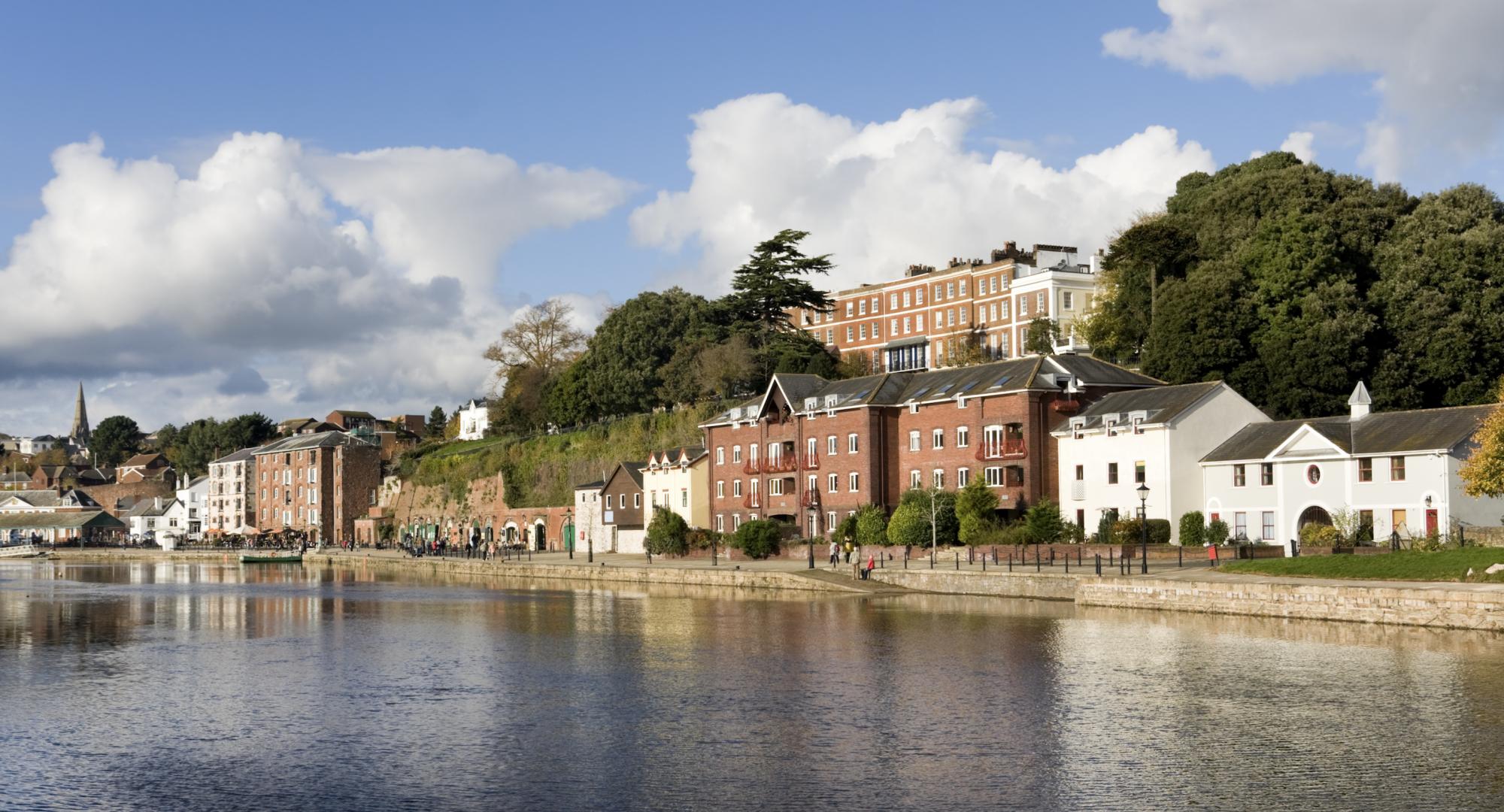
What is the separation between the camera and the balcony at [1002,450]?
202 ft

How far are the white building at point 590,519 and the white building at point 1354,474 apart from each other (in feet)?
136

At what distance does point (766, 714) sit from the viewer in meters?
25.2

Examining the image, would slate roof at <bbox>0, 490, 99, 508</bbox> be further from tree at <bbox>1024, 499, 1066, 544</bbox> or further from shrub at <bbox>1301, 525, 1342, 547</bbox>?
shrub at <bbox>1301, 525, 1342, 547</bbox>

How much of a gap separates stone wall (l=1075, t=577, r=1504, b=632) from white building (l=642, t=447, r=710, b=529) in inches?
1515

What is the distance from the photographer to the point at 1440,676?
28.0 m

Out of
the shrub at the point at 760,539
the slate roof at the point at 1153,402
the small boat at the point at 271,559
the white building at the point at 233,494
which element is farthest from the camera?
the white building at the point at 233,494

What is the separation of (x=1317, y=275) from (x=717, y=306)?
4008 cm

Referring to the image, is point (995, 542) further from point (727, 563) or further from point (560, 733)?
point (560, 733)

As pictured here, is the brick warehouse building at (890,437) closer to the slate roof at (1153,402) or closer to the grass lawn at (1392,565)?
the slate roof at (1153,402)

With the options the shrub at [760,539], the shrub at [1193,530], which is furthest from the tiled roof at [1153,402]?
the shrub at [760,539]

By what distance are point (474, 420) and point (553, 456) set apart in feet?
168

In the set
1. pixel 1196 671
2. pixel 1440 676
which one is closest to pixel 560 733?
pixel 1196 671

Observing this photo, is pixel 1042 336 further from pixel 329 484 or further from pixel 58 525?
pixel 58 525

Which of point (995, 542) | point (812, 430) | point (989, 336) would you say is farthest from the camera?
point (989, 336)
